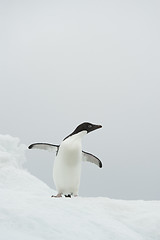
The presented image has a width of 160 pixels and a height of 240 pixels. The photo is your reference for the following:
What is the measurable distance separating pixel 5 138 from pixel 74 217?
14370 millimetres

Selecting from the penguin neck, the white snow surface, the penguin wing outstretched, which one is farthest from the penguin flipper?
the white snow surface

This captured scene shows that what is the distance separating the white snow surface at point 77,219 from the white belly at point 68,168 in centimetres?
87

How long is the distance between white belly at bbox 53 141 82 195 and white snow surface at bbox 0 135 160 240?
867mm

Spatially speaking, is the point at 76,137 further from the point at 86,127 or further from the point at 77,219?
the point at 77,219

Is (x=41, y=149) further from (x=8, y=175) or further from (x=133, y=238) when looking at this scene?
(x=8, y=175)

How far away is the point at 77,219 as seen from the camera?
9.37ft

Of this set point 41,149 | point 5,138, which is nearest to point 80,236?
point 41,149

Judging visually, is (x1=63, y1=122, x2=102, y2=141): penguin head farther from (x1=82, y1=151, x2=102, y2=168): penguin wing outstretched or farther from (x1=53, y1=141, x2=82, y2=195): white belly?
(x1=82, y1=151, x2=102, y2=168): penguin wing outstretched

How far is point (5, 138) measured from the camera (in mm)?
16891

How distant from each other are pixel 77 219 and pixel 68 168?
181 cm

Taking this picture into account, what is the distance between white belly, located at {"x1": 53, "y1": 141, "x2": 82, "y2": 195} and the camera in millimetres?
4602

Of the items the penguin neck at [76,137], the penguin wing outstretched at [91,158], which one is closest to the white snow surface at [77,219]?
the penguin neck at [76,137]

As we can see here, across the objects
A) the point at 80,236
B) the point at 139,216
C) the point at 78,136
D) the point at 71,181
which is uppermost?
the point at 78,136

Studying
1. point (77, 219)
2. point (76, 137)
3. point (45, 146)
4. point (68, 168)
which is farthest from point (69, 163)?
point (77, 219)
